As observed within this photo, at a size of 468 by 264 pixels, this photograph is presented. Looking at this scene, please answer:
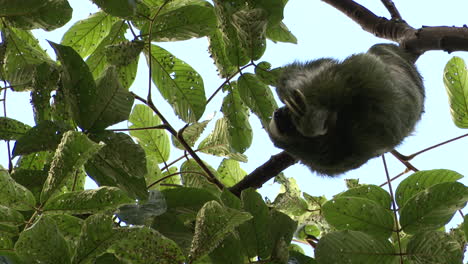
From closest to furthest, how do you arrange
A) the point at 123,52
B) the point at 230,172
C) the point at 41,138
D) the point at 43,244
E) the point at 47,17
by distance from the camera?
the point at 43,244, the point at 41,138, the point at 47,17, the point at 123,52, the point at 230,172

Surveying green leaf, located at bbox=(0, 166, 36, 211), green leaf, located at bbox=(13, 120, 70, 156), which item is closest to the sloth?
green leaf, located at bbox=(13, 120, 70, 156)

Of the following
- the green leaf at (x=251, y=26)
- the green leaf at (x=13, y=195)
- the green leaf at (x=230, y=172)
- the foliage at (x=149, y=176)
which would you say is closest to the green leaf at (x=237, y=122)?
the foliage at (x=149, y=176)

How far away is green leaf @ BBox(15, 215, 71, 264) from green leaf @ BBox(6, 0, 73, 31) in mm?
808

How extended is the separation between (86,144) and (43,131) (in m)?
0.26

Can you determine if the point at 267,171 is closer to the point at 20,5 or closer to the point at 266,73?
the point at 266,73

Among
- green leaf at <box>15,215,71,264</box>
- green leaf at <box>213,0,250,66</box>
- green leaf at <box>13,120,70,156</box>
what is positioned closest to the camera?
green leaf at <box>15,215,71,264</box>

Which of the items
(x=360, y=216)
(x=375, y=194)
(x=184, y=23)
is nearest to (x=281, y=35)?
(x=184, y=23)

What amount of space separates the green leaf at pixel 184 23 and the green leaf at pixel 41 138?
564mm

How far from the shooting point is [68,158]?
4.56ft

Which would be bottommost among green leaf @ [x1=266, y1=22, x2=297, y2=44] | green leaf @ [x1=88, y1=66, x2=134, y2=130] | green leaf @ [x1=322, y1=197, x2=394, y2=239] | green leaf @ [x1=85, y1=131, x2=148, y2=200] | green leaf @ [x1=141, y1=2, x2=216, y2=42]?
green leaf @ [x1=322, y1=197, x2=394, y2=239]

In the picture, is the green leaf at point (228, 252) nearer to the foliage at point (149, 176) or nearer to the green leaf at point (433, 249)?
the foliage at point (149, 176)

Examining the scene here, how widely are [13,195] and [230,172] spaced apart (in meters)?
1.34

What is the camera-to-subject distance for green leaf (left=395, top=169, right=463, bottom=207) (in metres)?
1.81

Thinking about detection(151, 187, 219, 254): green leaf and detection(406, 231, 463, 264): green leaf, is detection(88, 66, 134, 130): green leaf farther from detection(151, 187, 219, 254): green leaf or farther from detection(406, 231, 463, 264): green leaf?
detection(406, 231, 463, 264): green leaf
